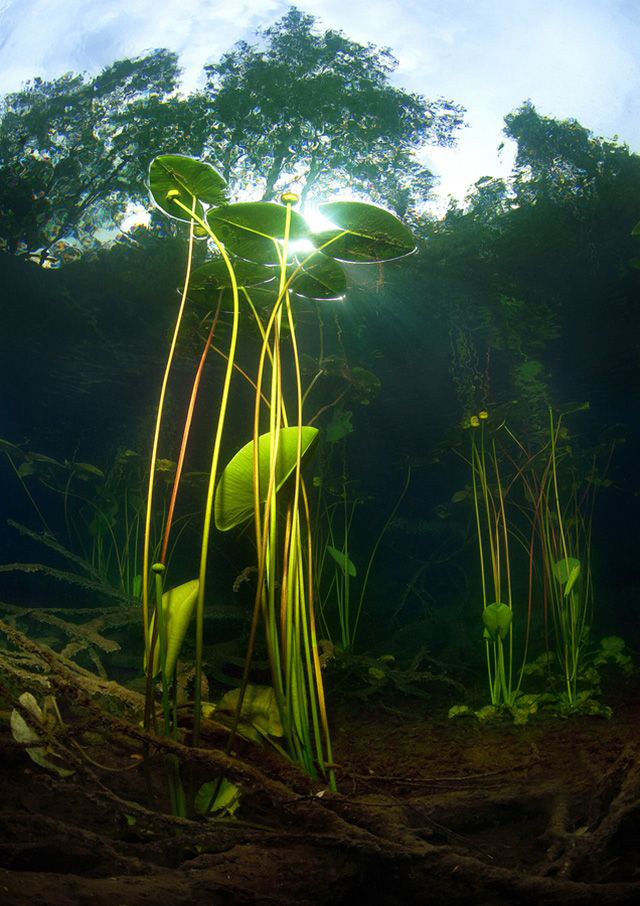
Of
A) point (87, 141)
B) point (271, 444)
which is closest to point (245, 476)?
point (271, 444)

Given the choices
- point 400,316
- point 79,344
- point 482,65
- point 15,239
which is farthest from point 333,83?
point 79,344

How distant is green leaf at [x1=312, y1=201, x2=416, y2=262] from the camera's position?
1805 millimetres

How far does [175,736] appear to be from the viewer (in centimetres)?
147

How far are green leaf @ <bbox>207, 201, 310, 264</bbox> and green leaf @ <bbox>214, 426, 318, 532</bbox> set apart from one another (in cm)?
80

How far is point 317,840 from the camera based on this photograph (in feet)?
3.75

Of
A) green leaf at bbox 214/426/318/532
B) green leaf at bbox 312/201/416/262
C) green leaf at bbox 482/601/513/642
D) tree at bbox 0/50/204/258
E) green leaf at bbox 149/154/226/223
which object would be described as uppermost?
tree at bbox 0/50/204/258

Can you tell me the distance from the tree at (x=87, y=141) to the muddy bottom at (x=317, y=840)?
144 inches

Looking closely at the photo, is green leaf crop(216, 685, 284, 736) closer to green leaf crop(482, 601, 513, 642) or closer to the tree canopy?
green leaf crop(482, 601, 513, 642)

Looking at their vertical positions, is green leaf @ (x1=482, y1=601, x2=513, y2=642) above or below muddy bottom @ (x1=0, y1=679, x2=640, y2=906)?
above

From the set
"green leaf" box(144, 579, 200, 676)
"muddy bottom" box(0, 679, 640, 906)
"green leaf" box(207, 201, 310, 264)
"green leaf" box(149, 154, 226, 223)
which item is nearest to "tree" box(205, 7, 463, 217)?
"green leaf" box(207, 201, 310, 264)

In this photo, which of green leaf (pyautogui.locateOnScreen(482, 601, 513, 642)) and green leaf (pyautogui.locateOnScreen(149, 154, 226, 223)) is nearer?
green leaf (pyautogui.locateOnScreen(149, 154, 226, 223))

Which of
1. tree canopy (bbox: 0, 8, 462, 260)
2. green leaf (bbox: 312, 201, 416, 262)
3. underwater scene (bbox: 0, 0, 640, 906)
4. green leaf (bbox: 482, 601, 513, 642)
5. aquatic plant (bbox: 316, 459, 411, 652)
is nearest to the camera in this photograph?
underwater scene (bbox: 0, 0, 640, 906)

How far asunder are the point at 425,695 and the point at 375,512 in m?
3.52

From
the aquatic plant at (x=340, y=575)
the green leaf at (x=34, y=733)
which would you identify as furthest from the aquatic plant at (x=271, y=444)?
the aquatic plant at (x=340, y=575)
